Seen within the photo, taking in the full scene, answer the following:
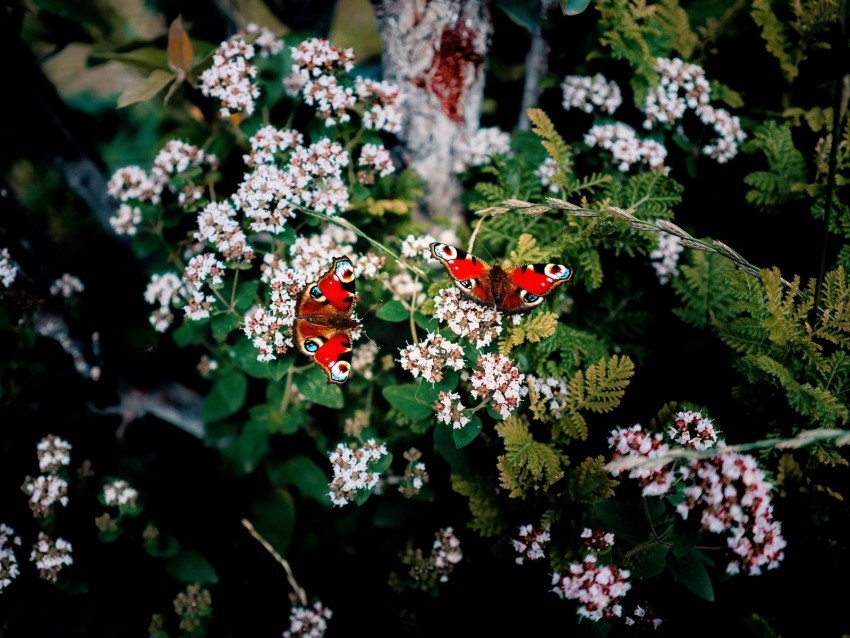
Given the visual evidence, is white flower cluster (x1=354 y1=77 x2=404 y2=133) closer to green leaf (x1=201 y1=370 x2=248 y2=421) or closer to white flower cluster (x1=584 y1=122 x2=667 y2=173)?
white flower cluster (x1=584 y1=122 x2=667 y2=173)

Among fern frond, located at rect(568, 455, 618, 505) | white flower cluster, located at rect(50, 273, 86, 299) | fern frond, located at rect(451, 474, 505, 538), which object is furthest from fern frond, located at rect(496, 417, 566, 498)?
white flower cluster, located at rect(50, 273, 86, 299)

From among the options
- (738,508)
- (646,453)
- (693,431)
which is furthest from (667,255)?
(738,508)

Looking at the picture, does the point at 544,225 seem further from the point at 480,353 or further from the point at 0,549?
the point at 0,549

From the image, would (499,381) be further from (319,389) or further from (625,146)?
(625,146)

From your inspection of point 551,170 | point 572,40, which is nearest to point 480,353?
point 551,170

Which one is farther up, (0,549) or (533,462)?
(533,462)
